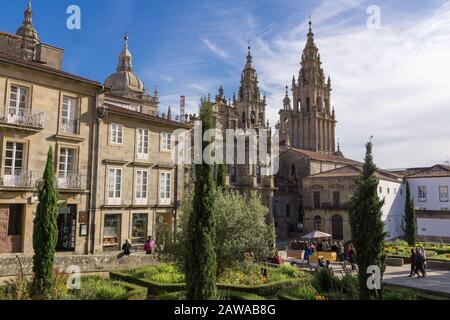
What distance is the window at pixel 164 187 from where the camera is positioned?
102 feet

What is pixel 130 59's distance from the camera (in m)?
58.9

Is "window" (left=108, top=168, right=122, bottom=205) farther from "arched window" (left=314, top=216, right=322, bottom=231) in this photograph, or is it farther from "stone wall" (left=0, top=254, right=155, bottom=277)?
"arched window" (left=314, top=216, right=322, bottom=231)

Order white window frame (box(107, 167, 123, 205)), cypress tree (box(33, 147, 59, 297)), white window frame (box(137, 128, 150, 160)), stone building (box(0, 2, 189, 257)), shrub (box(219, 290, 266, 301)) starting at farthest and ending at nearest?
1. white window frame (box(137, 128, 150, 160))
2. white window frame (box(107, 167, 123, 205))
3. stone building (box(0, 2, 189, 257))
4. shrub (box(219, 290, 266, 301))
5. cypress tree (box(33, 147, 59, 297))

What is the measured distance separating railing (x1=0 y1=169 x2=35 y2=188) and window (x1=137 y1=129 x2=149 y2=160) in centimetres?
845

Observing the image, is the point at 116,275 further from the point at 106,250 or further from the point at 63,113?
the point at 63,113

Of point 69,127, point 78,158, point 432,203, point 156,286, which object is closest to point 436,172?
point 432,203

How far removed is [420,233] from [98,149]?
38.7 metres

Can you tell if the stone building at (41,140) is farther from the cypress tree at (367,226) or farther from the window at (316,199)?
the window at (316,199)

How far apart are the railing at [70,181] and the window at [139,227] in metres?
5.87

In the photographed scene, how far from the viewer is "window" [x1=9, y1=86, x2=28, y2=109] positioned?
22641 millimetres

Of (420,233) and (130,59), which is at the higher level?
(130,59)

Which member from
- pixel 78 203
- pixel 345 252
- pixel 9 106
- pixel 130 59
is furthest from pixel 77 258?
pixel 130 59

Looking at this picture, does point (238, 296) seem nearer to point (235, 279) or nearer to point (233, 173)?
point (235, 279)

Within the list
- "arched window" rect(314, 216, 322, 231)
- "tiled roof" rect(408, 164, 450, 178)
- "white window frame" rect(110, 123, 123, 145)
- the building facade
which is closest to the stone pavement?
"white window frame" rect(110, 123, 123, 145)
